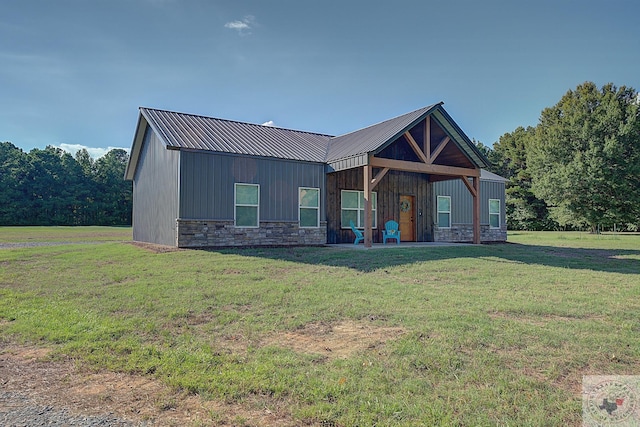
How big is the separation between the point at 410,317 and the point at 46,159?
181 ft

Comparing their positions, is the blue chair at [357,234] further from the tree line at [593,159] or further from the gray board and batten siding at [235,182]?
the tree line at [593,159]

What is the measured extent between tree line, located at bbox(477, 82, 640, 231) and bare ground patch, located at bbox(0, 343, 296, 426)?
34.1m

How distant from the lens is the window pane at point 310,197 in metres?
14.6

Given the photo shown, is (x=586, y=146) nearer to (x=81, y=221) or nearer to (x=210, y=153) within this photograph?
(x=210, y=153)

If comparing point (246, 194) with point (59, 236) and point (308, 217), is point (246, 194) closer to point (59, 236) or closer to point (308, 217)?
point (308, 217)

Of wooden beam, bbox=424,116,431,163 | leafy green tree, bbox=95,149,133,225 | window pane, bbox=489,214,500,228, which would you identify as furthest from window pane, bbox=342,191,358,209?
leafy green tree, bbox=95,149,133,225

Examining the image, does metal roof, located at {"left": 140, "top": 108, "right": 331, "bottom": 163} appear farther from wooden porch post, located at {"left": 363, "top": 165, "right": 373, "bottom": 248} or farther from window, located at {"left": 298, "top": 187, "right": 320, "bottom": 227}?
wooden porch post, located at {"left": 363, "top": 165, "right": 373, "bottom": 248}

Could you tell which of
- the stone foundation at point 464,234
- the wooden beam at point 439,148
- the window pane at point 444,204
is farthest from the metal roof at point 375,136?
the stone foundation at point 464,234

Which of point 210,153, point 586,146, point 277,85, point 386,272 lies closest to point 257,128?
point 277,85

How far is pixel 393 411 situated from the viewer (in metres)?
2.68

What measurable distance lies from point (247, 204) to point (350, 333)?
31.4ft

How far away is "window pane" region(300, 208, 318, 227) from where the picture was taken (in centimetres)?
1459

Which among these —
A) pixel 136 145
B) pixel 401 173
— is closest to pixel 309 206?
pixel 401 173

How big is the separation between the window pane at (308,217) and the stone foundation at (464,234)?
590 cm
